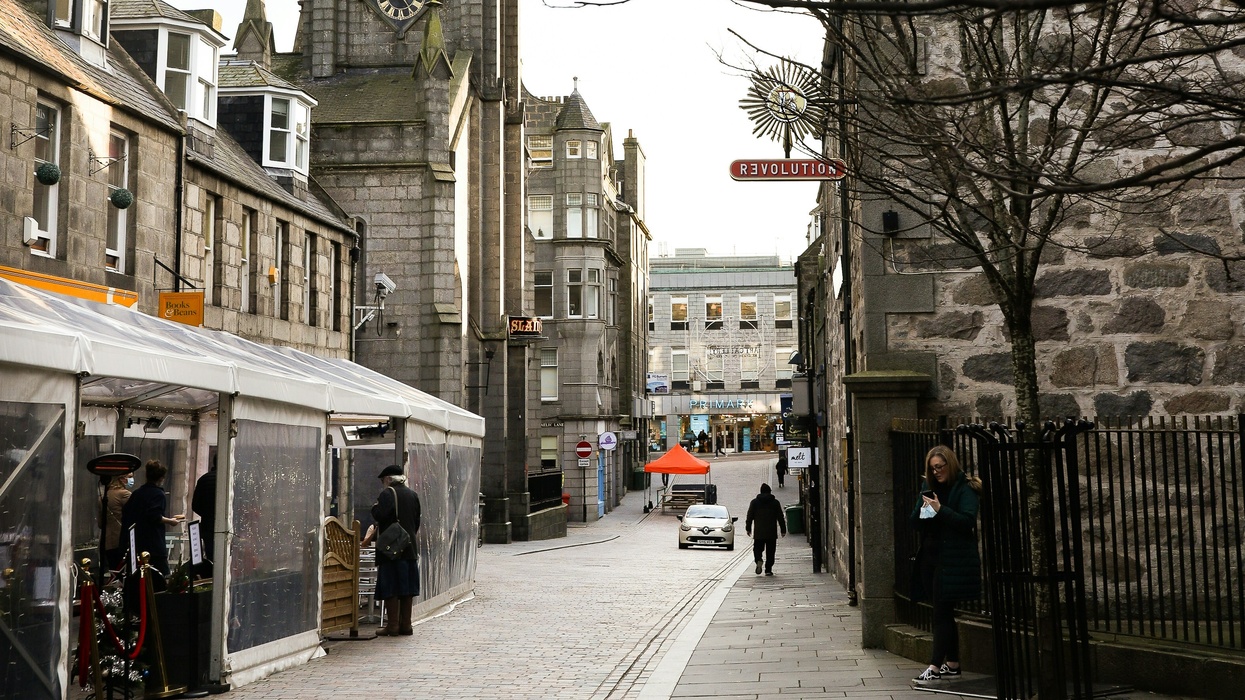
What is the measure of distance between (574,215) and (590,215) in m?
0.66

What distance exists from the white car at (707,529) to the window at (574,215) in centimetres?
2131

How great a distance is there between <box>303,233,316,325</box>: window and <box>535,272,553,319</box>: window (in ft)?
85.6

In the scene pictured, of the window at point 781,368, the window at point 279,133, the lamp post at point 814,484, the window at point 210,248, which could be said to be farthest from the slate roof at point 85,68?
the window at point 781,368

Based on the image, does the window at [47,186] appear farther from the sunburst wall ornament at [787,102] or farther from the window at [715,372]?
the window at [715,372]

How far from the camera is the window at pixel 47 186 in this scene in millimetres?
16297

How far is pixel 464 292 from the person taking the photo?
35625 millimetres

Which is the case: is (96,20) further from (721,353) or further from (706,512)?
(721,353)

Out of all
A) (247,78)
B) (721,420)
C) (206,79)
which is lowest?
(721,420)

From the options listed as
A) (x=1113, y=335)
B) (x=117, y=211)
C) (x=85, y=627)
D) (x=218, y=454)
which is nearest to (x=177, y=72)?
(x=117, y=211)

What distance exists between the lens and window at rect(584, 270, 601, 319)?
5209cm

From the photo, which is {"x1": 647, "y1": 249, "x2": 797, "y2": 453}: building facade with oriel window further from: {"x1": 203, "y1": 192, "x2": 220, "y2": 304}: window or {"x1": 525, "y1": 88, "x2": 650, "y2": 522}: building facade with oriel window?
{"x1": 203, "y1": 192, "x2": 220, "y2": 304}: window

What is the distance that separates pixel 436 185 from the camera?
33.2 metres

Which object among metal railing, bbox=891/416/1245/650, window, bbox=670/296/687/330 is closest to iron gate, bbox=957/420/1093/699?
metal railing, bbox=891/416/1245/650

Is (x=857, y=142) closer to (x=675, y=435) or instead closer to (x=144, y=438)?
(x=144, y=438)
